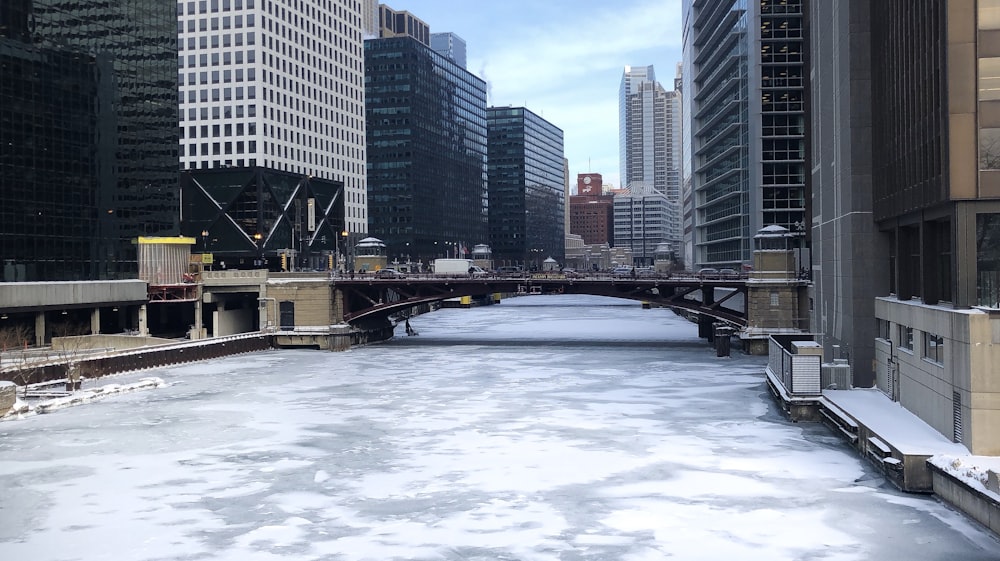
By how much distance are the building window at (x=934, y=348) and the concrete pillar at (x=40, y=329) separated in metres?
79.0

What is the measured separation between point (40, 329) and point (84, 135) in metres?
22.6

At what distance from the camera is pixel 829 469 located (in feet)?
130

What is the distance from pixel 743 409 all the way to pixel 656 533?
89.4 ft

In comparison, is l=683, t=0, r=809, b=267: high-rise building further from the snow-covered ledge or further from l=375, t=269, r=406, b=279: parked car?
the snow-covered ledge

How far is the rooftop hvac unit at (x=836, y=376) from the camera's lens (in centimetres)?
5394

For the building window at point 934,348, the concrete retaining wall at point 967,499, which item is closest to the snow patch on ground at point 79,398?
the concrete retaining wall at point 967,499

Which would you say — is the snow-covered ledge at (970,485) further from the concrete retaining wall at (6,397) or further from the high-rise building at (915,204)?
the concrete retaining wall at (6,397)

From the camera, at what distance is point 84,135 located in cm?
9975

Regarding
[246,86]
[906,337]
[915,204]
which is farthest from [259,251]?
[915,204]

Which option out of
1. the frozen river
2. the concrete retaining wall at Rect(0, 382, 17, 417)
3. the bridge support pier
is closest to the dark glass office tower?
the frozen river

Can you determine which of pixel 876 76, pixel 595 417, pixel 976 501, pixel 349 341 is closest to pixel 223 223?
pixel 349 341

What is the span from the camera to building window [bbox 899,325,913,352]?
45.8 m

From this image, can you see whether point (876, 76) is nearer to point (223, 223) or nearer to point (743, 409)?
point (743, 409)

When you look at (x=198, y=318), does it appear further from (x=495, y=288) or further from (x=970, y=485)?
(x=970, y=485)
